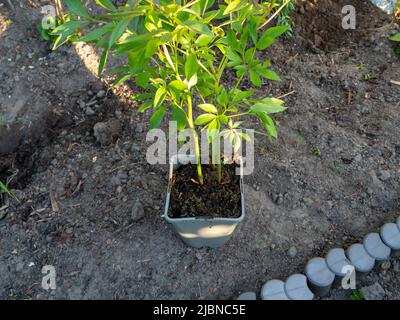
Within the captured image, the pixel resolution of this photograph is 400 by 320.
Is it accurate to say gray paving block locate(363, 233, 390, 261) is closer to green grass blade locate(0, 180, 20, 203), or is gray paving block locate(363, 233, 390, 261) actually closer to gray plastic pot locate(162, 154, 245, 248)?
gray plastic pot locate(162, 154, 245, 248)

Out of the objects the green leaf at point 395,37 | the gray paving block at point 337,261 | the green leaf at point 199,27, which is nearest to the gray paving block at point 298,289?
the gray paving block at point 337,261

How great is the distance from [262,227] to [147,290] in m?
0.58

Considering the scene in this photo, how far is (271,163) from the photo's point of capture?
1.94m

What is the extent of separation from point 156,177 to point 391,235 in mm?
1090

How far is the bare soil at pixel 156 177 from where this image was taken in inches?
65.7

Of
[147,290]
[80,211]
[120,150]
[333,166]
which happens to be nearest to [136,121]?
[120,150]

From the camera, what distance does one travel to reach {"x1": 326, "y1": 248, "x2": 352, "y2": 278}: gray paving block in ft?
→ 5.22

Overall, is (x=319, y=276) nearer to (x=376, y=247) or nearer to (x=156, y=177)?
(x=376, y=247)

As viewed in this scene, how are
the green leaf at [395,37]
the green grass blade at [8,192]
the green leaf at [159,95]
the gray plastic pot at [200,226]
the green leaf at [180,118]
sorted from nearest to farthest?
1. the green leaf at [159,95]
2. the green leaf at [180,118]
3. the gray plastic pot at [200,226]
4. the green grass blade at [8,192]
5. the green leaf at [395,37]

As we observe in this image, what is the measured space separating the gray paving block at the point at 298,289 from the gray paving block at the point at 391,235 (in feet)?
1.34

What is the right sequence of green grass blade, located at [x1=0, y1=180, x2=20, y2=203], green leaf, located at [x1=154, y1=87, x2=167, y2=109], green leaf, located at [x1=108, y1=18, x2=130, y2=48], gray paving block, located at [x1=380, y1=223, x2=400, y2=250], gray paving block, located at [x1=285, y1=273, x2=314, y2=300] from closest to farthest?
1. green leaf, located at [x1=108, y1=18, x2=130, y2=48]
2. green leaf, located at [x1=154, y1=87, x2=167, y2=109]
3. gray paving block, located at [x1=285, y1=273, x2=314, y2=300]
4. gray paving block, located at [x1=380, y1=223, x2=400, y2=250]
5. green grass blade, located at [x1=0, y1=180, x2=20, y2=203]

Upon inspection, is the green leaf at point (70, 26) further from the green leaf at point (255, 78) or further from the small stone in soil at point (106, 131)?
the small stone in soil at point (106, 131)

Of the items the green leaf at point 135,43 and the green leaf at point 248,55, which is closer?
the green leaf at point 135,43

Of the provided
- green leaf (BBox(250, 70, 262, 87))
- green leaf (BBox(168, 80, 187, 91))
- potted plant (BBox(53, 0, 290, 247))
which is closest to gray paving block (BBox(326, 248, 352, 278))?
potted plant (BBox(53, 0, 290, 247))
